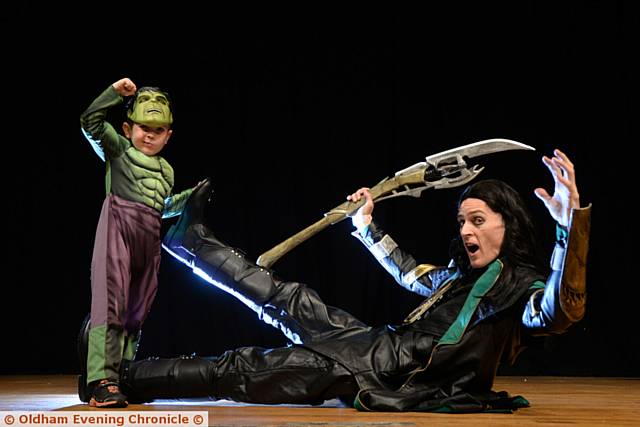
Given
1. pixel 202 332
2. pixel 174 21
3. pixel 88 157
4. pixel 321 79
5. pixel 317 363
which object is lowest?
pixel 202 332

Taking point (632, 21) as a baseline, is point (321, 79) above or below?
below

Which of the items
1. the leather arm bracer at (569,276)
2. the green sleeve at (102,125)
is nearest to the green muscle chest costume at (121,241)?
the green sleeve at (102,125)

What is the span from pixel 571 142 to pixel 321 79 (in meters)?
1.30

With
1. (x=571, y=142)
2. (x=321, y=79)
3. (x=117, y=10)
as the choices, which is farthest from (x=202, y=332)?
(x=571, y=142)

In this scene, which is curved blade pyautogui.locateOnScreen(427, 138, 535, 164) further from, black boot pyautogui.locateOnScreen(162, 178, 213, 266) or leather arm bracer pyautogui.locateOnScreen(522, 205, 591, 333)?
black boot pyautogui.locateOnScreen(162, 178, 213, 266)

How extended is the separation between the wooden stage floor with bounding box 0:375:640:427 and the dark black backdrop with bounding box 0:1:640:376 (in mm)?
939

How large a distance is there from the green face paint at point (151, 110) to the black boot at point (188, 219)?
242 mm

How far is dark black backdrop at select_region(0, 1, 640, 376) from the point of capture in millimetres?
4027

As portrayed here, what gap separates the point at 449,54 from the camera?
4.07 meters

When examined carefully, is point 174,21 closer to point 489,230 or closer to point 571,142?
point 571,142

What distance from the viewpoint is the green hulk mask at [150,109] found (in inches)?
91.7

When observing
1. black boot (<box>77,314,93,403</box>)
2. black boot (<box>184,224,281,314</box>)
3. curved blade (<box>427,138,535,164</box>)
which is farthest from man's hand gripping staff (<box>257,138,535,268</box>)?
black boot (<box>77,314,93,403</box>)

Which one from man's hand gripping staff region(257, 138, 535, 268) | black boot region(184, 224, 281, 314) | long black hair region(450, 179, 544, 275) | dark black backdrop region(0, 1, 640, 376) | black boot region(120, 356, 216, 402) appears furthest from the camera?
dark black backdrop region(0, 1, 640, 376)

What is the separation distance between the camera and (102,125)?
225cm
